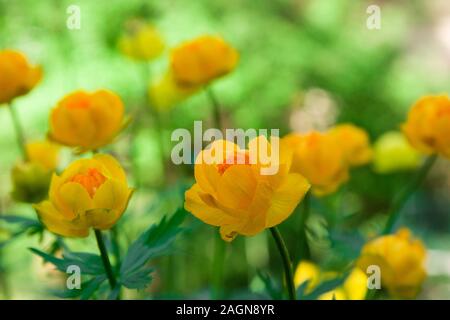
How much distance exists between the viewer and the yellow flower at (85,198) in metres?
0.64

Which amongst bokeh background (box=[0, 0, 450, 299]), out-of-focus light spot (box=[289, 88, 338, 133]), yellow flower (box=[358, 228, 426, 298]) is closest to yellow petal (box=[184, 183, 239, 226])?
yellow flower (box=[358, 228, 426, 298])

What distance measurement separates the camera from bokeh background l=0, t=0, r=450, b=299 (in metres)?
1.93

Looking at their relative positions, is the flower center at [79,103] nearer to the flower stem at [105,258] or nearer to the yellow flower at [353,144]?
the flower stem at [105,258]

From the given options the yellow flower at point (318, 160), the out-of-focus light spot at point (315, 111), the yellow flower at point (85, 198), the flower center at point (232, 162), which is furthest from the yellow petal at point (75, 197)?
Result: the out-of-focus light spot at point (315, 111)

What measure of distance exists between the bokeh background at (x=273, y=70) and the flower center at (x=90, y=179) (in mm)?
1080

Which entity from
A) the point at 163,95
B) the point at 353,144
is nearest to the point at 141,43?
the point at 163,95

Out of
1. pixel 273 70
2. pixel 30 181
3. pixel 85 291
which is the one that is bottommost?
pixel 85 291

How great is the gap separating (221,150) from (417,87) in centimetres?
177

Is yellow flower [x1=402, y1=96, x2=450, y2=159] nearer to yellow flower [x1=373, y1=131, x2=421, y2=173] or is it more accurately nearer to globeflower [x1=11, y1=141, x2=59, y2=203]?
globeflower [x1=11, y1=141, x2=59, y2=203]

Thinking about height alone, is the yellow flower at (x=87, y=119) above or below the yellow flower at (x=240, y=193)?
above

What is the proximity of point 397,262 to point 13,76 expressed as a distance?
0.46 m

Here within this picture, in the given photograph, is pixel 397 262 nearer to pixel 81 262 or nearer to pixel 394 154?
pixel 81 262

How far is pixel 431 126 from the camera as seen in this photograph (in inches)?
31.5

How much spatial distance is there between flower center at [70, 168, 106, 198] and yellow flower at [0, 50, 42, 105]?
29 centimetres
